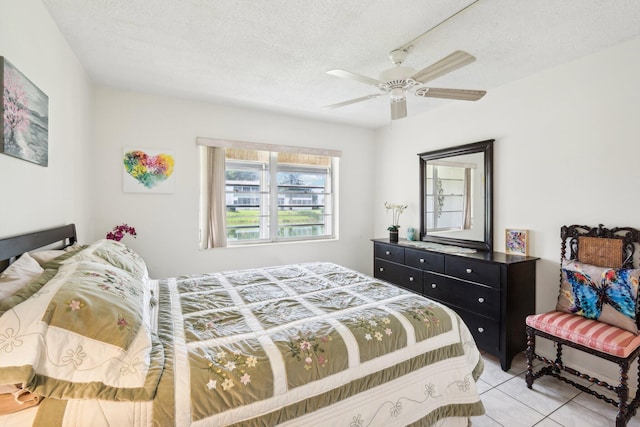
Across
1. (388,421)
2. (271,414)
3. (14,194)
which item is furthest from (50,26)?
(388,421)

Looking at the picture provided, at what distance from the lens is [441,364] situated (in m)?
1.67

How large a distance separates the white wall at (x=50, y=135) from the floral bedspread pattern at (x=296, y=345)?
912 millimetres

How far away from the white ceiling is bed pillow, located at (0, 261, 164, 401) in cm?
172

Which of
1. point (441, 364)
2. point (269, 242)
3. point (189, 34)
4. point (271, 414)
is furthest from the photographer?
point (269, 242)

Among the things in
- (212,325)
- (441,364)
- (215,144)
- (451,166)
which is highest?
(215,144)

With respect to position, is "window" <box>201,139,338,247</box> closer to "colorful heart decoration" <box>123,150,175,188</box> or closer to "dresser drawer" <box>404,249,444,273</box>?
"colorful heart decoration" <box>123,150,175,188</box>

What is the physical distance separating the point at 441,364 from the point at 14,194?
96.2 inches

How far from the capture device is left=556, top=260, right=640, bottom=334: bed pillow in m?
2.01

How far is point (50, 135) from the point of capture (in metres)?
1.91

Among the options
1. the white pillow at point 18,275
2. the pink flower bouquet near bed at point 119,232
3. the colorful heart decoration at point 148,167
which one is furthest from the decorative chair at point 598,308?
the colorful heart decoration at point 148,167

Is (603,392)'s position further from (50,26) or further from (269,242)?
(50,26)

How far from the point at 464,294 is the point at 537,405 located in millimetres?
949

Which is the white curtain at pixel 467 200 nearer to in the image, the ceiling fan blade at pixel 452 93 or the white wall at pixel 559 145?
the white wall at pixel 559 145

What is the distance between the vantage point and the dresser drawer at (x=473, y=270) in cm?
255
